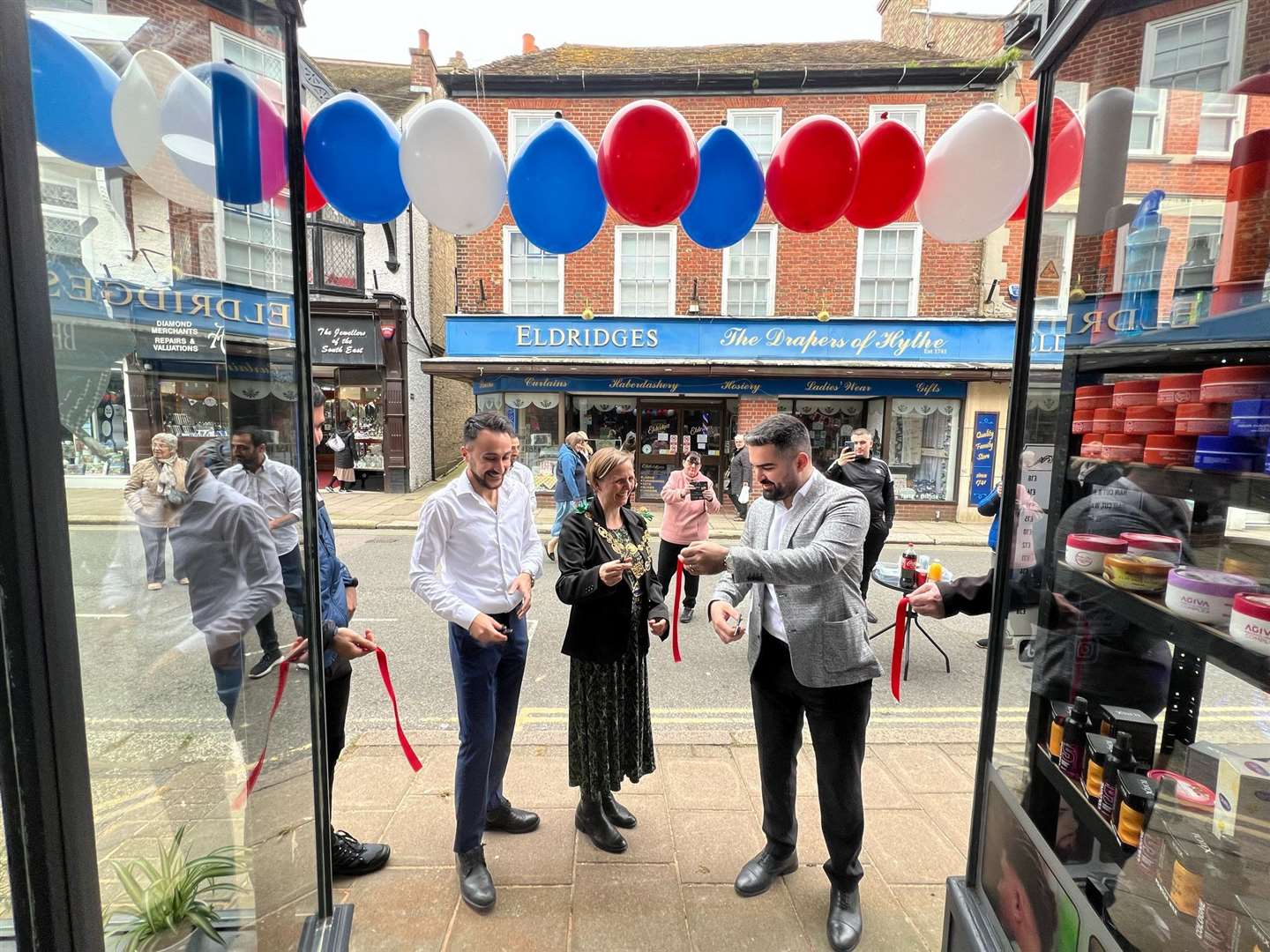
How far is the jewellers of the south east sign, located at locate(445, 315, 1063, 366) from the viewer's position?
11859 mm

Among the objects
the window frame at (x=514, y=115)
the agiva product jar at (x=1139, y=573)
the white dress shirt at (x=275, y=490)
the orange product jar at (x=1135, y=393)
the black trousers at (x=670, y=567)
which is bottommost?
the black trousers at (x=670, y=567)

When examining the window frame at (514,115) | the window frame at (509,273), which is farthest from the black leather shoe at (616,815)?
the window frame at (514,115)

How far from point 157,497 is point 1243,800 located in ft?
8.31

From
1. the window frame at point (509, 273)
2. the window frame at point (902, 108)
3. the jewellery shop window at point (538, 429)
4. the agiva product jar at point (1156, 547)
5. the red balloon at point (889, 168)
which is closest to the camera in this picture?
the agiva product jar at point (1156, 547)

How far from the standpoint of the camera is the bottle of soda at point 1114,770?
5.07ft

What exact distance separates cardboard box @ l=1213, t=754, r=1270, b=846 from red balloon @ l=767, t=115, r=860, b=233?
2157 millimetres

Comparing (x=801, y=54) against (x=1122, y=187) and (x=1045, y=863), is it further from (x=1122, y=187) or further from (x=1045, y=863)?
(x=1045, y=863)

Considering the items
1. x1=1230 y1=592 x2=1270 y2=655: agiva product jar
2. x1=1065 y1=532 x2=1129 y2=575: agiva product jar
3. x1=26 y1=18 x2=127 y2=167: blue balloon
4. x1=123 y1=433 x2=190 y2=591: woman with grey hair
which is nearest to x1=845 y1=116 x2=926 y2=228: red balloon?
x1=1065 y1=532 x2=1129 y2=575: agiva product jar

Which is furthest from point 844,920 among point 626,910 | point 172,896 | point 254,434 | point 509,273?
point 509,273

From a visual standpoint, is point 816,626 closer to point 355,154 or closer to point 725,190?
point 725,190

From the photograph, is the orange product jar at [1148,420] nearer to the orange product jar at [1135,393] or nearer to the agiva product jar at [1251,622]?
the orange product jar at [1135,393]

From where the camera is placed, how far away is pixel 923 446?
12422 millimetres

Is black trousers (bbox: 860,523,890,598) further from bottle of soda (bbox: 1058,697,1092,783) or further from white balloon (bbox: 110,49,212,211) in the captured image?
white balloon (bbox: 110,49,212,211)

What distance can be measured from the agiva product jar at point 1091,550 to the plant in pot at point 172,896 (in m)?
2.61
